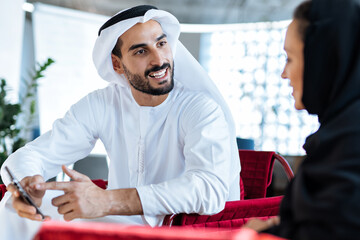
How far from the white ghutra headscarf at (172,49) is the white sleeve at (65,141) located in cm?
32

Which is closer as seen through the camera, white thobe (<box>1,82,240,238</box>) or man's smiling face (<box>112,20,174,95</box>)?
white thobe (<box>1,82,240,238</box>)

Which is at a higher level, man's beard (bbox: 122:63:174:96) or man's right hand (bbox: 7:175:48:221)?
man's beard (bbox: 122:63:174:96)

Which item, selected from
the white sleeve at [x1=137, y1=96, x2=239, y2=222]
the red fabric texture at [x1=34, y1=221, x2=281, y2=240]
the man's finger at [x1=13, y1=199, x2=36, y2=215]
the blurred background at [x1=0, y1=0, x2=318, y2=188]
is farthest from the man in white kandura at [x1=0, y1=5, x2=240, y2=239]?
the blurred background at [x1=0, y1=0, x2=318, y2=188]

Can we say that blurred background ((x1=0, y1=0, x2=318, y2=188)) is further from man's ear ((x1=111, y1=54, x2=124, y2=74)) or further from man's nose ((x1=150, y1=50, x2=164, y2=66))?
man's nose ((x1=150, y1=50, x2=164, y2=66))

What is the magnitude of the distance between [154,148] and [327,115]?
1303 millimetres

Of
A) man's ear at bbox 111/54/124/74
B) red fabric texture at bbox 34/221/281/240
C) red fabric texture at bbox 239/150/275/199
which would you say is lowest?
red fabric texture at bbox 239/150/275/199

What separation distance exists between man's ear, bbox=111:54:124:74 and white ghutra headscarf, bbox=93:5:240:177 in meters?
0.03

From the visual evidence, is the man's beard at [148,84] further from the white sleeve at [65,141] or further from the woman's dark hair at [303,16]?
the woman's dark hair at [303,16]

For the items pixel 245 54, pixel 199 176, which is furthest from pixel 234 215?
pixel 245 54

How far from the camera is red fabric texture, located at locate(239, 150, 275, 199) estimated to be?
8.65 feet

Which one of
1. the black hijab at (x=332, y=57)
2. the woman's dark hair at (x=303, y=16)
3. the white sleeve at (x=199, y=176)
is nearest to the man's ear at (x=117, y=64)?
the white sleeve at (x=199, y=176)

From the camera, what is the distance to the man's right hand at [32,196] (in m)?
1.61

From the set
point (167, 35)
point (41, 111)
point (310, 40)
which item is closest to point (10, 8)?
point (41, 111)

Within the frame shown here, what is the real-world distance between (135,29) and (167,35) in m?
0.21
